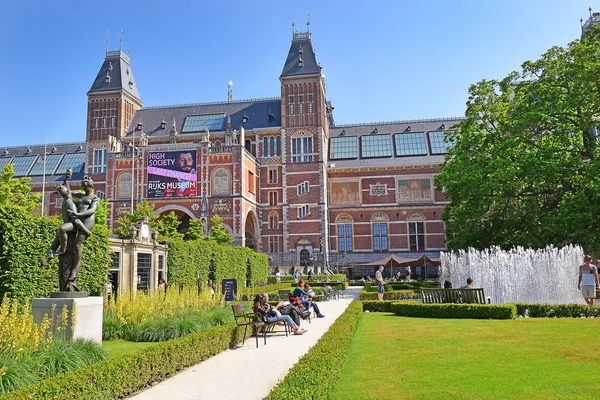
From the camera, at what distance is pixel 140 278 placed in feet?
69.6

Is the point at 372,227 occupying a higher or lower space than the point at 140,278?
higher

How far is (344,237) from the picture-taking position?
165 ft

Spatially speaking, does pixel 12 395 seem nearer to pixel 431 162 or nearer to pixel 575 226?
pixel 575 226

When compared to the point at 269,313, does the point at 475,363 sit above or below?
below

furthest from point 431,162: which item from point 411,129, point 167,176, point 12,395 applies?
point 12,395

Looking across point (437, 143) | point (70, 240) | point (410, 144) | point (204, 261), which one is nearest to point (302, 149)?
point (410, 144)

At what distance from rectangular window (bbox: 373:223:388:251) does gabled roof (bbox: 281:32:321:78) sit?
16586mm

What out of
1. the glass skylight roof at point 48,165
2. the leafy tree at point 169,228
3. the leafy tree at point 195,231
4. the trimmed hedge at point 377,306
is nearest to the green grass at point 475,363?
the trimmed hedge at point 377,306

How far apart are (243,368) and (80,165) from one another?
177ft

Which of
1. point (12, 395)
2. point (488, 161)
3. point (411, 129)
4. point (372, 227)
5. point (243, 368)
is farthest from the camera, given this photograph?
point (411, 129)

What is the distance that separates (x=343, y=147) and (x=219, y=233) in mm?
20758

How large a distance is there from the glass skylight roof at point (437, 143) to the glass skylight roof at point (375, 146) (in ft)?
14.7

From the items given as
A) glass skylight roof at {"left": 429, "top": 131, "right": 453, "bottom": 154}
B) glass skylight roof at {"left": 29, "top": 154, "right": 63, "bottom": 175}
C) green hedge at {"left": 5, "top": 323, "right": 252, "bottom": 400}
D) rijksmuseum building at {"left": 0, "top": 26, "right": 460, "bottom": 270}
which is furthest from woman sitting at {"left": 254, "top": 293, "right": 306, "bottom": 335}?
glass skylight roof at {"left": 29, "top": 154, "right": 63, "bottom": 175}

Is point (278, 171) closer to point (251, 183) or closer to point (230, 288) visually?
point (251, 183)
